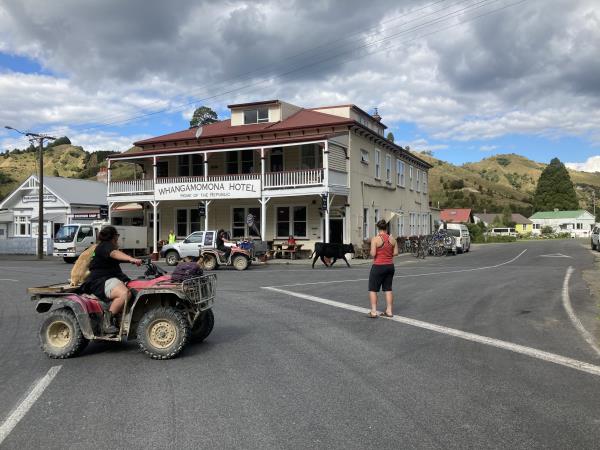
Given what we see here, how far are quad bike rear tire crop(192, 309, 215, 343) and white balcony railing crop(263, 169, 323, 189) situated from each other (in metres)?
19.1

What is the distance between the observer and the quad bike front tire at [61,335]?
6.84m

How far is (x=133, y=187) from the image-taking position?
3219 centimetres

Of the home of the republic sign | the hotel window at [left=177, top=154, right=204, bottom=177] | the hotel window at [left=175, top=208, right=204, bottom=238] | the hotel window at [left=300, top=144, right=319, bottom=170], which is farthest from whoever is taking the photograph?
the hotel window at [left=177, top=154, right=204, bottom=177]

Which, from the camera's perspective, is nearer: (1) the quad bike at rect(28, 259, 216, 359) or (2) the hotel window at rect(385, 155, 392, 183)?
(1) the quad bike at rect(28, 259, 216, 359)

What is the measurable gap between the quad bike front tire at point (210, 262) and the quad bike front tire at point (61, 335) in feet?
48.3

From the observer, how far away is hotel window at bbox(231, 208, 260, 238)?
1225 inches

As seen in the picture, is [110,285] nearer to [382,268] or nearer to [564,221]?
[382,268]

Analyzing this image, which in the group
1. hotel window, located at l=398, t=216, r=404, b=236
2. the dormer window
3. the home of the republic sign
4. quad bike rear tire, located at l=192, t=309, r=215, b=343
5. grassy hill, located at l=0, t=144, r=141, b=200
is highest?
grassy hill, located at l=0, t=144, r=141, b=200

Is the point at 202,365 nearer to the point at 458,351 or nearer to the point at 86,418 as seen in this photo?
the point at 86,418

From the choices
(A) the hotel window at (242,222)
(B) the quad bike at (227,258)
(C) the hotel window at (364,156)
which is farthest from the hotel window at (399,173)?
(B) the quad bike at (227,258)

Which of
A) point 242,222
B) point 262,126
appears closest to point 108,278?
point 242,222

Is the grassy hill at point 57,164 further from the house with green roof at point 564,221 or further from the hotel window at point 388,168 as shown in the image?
the house with green roof at point 564,221

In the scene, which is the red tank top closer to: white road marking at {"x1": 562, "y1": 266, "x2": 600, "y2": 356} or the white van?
white road marking at {"x1": 562, "y1": 266, "x2": 600, "y2": 356}

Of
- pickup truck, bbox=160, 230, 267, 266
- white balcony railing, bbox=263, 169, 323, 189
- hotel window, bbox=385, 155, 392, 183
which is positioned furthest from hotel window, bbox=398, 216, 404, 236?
pickup truck, bbox=160, 230, 267, 266
